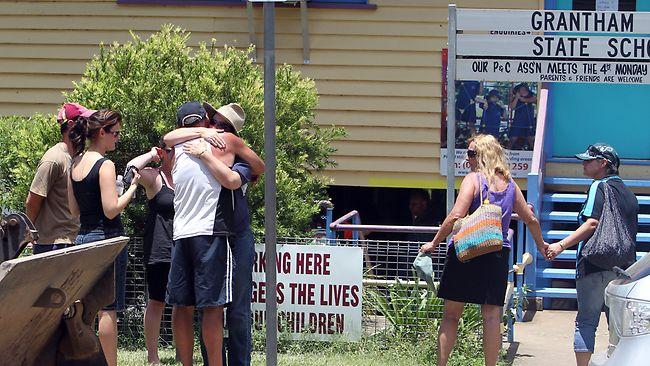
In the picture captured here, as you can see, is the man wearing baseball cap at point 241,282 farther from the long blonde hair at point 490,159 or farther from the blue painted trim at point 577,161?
the blue painted trim at point 577,161

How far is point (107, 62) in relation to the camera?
8297 mm

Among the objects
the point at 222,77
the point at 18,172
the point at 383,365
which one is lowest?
the point at 383,365

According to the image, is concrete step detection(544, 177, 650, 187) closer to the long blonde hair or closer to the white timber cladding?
the white timber cladding

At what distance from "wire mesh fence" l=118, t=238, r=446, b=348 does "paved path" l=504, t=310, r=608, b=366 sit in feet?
2.80

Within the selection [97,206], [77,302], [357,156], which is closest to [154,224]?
[97,206]

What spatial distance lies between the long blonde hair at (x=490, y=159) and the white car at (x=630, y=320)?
1818mm

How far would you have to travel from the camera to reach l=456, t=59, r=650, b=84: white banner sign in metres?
7.76

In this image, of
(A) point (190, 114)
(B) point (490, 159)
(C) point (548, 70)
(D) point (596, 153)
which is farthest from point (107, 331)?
(C) point (548, 70)

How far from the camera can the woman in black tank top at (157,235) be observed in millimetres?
6930

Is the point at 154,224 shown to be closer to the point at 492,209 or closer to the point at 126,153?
the point at 126,153

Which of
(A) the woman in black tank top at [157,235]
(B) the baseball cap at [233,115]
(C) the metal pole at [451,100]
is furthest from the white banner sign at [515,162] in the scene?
(B) the baseball cap at [233,115]

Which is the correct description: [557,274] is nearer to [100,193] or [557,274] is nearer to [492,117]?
[492,117]

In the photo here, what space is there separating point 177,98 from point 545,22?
292 cm

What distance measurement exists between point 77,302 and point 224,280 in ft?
4.41
